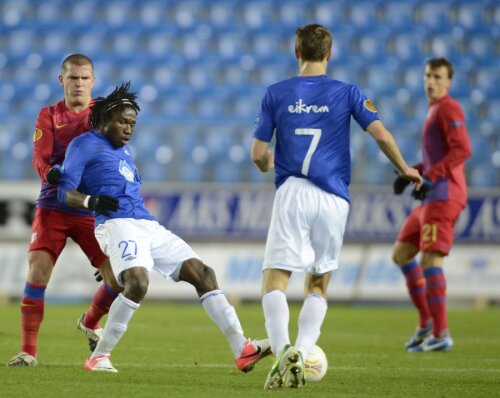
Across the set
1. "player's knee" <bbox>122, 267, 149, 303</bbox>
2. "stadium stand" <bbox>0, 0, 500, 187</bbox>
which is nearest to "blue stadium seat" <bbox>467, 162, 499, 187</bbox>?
"stadium stand" <bbox>0, 0, 500, 187</bbox>

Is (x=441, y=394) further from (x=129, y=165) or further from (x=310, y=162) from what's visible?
(x=129, y=165)

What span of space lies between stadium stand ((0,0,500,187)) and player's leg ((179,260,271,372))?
9868mm

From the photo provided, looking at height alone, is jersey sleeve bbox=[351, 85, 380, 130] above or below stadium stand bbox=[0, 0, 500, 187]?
below

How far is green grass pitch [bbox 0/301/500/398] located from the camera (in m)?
5.34

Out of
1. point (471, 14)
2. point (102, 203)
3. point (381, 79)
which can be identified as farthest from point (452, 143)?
point (471, 14)

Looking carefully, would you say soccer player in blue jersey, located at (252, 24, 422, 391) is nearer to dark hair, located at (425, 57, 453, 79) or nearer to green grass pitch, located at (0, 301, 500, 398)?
green grass pitch, located at (0, 301, 500, 398)

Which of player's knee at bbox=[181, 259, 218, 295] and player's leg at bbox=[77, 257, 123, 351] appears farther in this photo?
player's leg at bbox=[77, 257, 123, 351]

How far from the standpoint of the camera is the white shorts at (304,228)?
5.52 m

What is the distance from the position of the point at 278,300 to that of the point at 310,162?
74 cm

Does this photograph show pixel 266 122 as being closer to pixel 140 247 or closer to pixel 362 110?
pixel 362 110

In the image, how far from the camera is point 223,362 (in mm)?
7012

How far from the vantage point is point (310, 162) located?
5.59m

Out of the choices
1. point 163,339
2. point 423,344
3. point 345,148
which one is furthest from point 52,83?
point 345,148

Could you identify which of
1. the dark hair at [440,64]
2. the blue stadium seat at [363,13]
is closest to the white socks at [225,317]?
the dark hair at [440,64]
